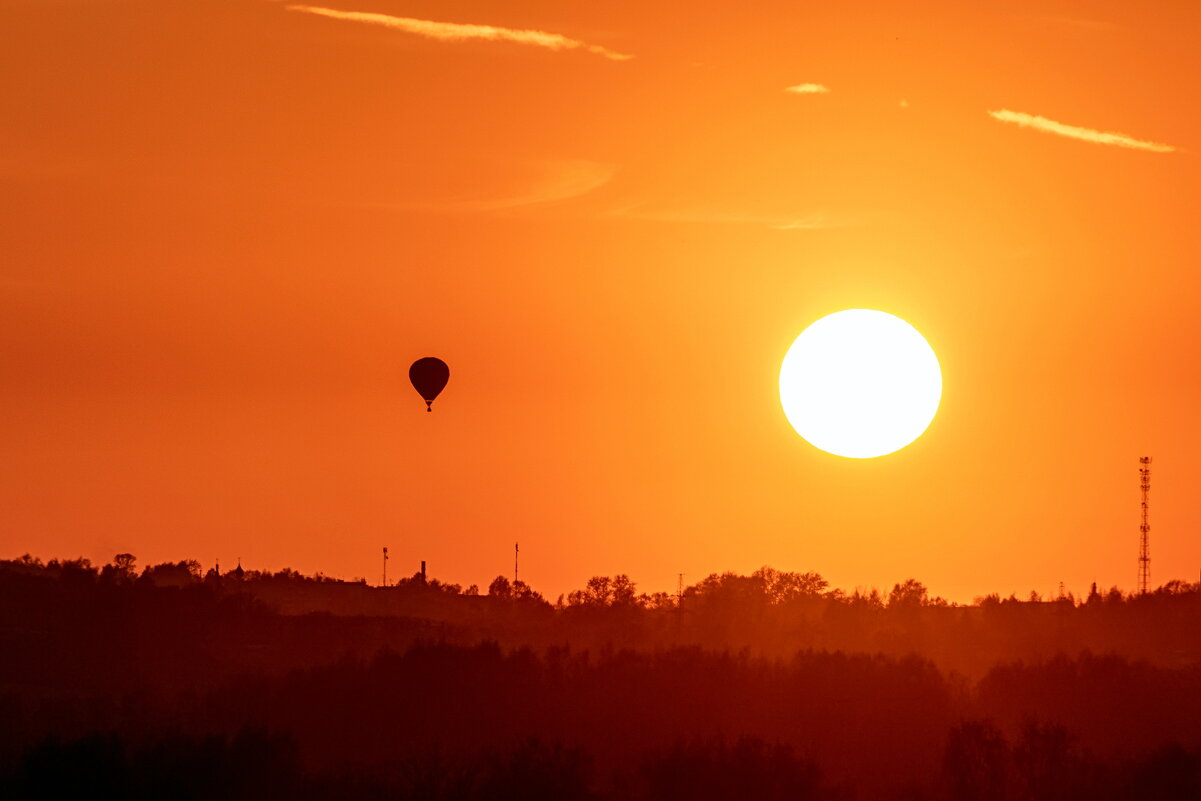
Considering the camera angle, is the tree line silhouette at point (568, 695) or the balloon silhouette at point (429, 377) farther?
the balloon silhouette at point (429, 377)

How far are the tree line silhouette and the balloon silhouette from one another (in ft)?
33.9

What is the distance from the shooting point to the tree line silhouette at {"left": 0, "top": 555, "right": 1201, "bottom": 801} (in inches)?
2621

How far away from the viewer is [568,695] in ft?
284

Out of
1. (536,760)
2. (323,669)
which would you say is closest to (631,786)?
(536,760)

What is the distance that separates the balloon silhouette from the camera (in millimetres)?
102812

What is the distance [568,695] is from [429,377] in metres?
21.0

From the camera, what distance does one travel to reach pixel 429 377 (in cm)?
10338

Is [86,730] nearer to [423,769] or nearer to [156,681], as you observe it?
[423,769]

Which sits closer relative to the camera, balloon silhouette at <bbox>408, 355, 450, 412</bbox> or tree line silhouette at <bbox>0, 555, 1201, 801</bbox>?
tree line silhouette at <bbox>0, 555, 1201, 801</bbox>

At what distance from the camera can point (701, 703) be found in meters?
86.4

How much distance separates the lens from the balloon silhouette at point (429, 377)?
10281 centimetres

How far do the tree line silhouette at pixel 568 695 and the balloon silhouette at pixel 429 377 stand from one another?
1033 cm

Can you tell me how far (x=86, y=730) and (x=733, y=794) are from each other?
19972 millimetres

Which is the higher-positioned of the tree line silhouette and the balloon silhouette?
the balloon silhouette
